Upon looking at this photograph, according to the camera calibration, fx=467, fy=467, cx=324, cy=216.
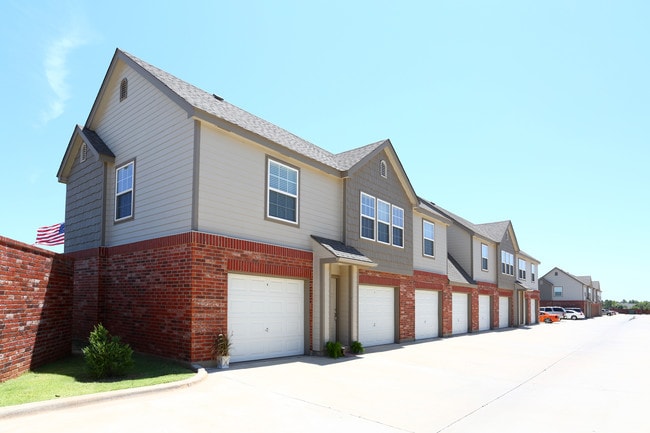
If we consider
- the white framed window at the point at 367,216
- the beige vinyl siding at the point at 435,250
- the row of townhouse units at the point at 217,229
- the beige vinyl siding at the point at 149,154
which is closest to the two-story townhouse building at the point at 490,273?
the beige vinyl siding at the point at 435,250

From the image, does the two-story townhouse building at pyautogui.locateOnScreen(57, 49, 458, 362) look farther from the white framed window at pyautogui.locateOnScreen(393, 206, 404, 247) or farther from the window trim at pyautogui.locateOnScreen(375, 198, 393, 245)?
the white framed window at pyautogui.locateOnScreen(393, 206, 404, 247)

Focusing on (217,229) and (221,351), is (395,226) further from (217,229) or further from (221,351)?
(221,351)

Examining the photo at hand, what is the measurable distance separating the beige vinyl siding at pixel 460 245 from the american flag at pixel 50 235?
22007 mm

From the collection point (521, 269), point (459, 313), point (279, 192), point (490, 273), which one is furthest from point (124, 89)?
point (521, 269)

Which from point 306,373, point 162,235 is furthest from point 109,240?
point 306,373

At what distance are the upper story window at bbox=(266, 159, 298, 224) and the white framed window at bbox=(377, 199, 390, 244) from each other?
5.10 meters

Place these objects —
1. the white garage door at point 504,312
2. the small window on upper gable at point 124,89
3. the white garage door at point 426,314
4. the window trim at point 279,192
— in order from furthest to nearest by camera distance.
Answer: the white garage door at point 504,312, the white garage door at point 426,314, the small window on upper gable at point 124,89, the window trim at point 279,192

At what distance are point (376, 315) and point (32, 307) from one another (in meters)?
12.1

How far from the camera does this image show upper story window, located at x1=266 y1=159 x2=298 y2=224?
45.6ft

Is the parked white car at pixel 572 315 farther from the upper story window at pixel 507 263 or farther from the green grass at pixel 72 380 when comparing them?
the green grass at pixel 72 380

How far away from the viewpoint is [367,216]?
18172mm

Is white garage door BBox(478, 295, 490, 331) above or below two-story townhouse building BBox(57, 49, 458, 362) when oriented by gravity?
below

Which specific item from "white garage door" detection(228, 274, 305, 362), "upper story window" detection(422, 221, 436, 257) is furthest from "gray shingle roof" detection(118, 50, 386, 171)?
"upper story window" detection(422, 221, 436, 257)

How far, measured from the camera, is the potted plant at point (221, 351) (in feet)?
37.9
